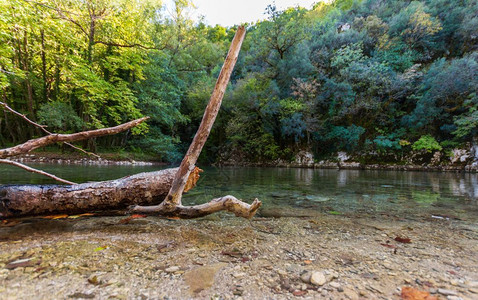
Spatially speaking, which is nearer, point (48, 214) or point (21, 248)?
point (21, 248)

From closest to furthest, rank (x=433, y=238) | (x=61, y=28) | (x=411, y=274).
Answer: (x=411, y=274) → (x=433, y=238) → (x=61, y=28)

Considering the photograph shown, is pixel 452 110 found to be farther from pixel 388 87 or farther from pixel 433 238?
pixel 433 238

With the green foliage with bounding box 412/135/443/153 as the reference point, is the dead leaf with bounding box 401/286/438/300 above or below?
below

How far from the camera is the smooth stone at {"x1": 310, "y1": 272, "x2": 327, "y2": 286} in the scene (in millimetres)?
1208

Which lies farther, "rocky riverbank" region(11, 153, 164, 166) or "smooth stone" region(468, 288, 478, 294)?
"rocky riverbank" region(11, 153, 164, 166)

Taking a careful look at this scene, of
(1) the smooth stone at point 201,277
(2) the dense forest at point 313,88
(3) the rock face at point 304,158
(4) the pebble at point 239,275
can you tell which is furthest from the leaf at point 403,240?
(3) the rock face at point 304,158

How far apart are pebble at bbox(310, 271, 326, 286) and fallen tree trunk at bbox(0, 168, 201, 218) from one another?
1696mm

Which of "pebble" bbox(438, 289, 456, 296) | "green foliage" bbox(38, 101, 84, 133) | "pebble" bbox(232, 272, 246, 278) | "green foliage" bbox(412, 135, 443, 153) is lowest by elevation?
"pebble" bbox(232, 272, 246, 278)

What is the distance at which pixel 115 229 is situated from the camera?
215cm

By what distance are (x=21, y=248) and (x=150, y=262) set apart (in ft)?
3.84

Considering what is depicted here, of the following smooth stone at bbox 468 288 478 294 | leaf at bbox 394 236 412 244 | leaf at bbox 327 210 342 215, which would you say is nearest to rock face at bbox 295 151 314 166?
leaf at bbox 327 210 342 215

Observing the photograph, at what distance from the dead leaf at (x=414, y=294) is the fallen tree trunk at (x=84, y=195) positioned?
2131 mm

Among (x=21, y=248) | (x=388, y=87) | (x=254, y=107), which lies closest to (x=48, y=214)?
(x=21, y=248)

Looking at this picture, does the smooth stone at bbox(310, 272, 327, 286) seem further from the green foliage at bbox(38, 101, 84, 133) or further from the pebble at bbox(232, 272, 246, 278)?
the green foliage at bbox(38, 101, 84, 133)
